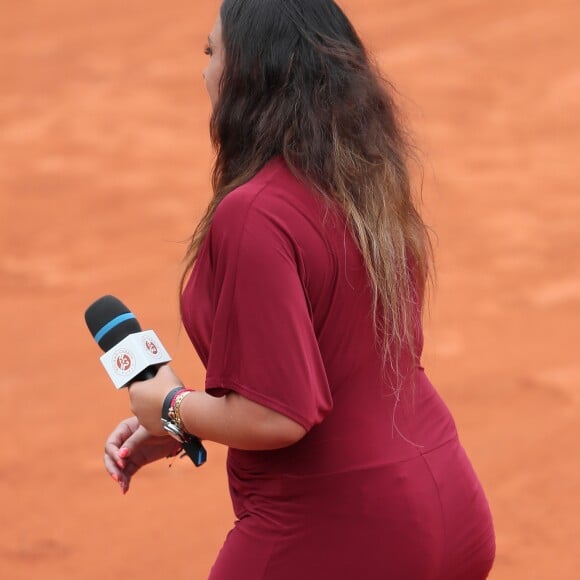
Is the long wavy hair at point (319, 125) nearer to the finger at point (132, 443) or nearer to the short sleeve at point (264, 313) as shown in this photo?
the short sleeve at point (264, 313)

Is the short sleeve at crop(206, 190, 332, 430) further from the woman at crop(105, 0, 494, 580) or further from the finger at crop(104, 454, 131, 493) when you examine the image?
the finger at crop(104, 454, 131, 493)

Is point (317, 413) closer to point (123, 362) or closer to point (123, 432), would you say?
point (123, 362)

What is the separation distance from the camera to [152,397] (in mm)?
2482

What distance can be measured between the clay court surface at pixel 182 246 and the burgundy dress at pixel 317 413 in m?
0.56

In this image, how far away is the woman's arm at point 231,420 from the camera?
220 cm

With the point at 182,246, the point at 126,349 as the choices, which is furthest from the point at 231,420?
the point at 182,246

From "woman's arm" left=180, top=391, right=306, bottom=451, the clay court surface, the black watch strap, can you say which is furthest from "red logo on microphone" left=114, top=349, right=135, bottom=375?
the clay court surface

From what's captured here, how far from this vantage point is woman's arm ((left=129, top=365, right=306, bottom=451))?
7.22ft

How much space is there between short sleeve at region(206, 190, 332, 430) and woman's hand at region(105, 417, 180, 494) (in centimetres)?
63

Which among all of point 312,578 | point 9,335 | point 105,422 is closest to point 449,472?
point 312,578

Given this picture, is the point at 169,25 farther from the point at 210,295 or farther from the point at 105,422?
the point at 210,295

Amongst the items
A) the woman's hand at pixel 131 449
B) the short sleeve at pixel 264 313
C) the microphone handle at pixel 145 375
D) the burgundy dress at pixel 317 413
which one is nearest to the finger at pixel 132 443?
the woman's hand at pixel 131 449

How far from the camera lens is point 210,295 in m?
2.32

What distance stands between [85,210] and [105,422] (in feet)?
9.92
